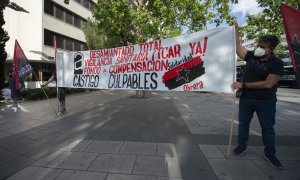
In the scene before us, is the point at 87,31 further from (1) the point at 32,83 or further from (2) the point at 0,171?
(2) the point at 0,171

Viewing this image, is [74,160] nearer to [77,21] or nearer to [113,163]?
[113,163]

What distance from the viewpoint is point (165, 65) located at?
605cm

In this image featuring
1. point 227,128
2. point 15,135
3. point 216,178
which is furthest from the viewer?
point 227,128

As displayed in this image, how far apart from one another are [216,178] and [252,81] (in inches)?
68.0

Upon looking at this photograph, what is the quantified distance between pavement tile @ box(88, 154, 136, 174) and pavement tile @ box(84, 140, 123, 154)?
0.95ft

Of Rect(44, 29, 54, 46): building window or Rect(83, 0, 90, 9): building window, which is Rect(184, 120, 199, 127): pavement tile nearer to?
Rect(44, 29, 54, 46): building window

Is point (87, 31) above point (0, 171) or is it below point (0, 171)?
above

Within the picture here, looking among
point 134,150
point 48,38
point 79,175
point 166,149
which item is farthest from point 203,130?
point 48,38

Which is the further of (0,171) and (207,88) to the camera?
(207,88)

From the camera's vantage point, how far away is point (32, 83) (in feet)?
71.1

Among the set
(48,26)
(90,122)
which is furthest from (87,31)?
(90,122)

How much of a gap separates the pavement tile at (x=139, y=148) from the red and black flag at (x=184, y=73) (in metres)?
1.61

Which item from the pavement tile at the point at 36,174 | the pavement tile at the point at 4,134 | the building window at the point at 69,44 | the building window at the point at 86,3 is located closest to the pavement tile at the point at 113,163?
the pavement tile at the point at 36,174

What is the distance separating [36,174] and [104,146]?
5.05ft
